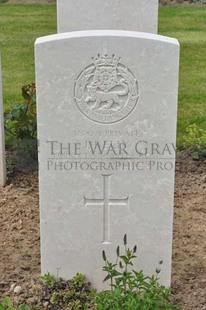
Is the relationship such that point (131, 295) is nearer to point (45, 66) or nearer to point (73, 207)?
point (73, 207)

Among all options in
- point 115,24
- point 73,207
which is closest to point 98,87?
point 73,207

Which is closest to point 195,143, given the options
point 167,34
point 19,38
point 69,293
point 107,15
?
point 107,15

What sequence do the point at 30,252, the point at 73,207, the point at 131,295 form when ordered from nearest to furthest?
the point at 131,295, the point at 73,207, the point at 30,252

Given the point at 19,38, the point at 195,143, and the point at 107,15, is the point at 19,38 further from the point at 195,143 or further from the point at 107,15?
the point at 195,143

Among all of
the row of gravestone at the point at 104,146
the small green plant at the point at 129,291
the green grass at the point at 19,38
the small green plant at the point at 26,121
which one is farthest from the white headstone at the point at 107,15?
the small green plant at the point at 129,291

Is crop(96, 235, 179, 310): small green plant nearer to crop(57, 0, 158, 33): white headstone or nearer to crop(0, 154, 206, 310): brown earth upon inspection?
crop(0, 154, 206, 310): brown earth

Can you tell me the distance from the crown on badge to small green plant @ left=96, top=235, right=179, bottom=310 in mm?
942

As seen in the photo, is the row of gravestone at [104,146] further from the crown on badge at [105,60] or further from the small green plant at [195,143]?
the small green plant at [195,143]

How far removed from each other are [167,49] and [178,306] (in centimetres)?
146

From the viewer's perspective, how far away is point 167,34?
38.4ft

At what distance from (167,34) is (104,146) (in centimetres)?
853

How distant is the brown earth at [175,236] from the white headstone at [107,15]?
128 cm

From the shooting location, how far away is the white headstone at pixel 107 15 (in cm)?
579

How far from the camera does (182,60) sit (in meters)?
9.90
